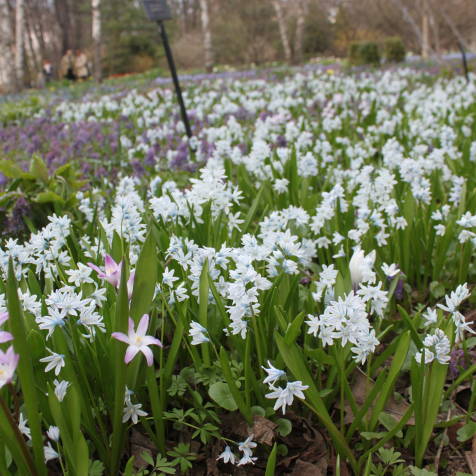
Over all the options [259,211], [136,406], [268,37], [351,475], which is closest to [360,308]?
[351,475]

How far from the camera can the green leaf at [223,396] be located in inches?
59.1

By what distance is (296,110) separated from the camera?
691 centimetres

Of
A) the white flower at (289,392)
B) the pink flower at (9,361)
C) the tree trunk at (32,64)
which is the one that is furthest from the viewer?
the tree trunk at (32,64)

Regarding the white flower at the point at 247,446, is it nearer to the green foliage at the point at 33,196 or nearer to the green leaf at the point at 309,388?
the green leaf at the point at 309,388

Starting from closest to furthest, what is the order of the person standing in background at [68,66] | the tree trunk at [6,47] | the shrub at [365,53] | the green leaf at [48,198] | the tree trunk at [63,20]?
the green leaf at [48,198], the shrub at [365,53], the tree trunk at [6,47], the person standing in background at [68,66], the tree trunk at [63,20]

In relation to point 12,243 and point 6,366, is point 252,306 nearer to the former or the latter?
point 6,366

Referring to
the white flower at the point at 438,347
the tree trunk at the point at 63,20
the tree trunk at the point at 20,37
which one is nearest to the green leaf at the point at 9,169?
the white flower at the point at 438,347

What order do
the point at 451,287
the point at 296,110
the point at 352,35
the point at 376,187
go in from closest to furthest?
the point at 451,287
the point at 376,187
the point at 296,110
the point at 352,35

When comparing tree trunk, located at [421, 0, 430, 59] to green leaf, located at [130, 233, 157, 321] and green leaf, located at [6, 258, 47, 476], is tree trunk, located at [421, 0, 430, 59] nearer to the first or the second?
green leaf, located at [130, 233, 157, 321]

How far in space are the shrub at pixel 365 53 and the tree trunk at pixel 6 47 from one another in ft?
39.3

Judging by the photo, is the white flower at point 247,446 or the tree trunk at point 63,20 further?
the tree trunk at point 63,20

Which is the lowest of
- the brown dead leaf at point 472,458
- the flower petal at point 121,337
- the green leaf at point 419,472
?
the brown dead leaf at point 472,458

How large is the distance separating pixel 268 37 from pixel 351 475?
29656 millimetres

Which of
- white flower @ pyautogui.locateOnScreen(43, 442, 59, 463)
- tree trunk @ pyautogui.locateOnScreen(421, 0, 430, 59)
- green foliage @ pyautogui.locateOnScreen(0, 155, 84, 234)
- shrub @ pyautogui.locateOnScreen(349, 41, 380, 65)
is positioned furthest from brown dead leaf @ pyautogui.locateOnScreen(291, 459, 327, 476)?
shrub @ pyautogui.locateOnScreen(349, 41, 380, 65)
